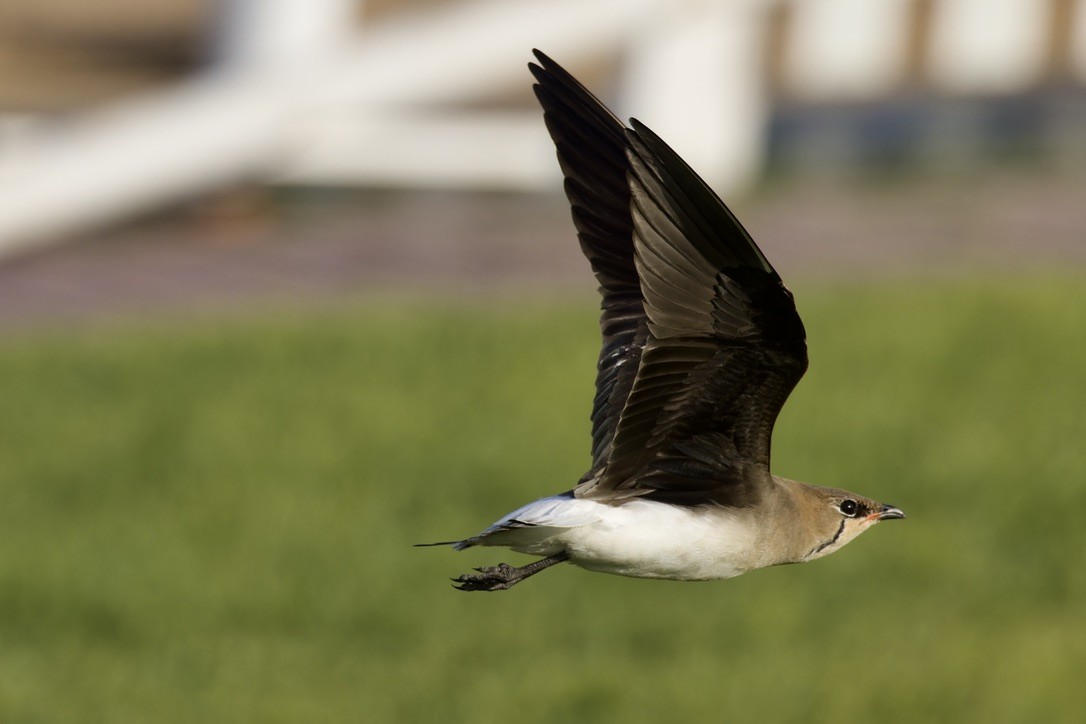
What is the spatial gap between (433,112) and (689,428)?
1300 cm

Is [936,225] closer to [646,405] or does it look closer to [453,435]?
[453,435]

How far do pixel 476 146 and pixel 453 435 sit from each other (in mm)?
3655

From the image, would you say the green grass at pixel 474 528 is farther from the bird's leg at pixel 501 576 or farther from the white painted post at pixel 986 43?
the bird's leg at pixel 501 576

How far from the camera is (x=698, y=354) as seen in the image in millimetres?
3656

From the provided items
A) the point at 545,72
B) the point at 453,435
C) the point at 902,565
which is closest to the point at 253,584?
the point at 453,435

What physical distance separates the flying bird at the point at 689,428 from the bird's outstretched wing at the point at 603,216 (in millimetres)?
14

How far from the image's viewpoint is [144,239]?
632 inches

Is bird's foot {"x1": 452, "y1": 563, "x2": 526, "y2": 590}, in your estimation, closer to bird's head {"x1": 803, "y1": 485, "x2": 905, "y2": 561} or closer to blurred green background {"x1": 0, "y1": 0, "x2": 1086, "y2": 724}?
bird's head {"x1": 803, "y1": 485, "x2": 905, "y2": 561}

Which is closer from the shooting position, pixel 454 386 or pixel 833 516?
pixel 833 516

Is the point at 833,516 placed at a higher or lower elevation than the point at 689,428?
lower

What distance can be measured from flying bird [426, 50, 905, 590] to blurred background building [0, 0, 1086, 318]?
9.11 metres

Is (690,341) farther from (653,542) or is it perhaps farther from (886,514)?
(886,514)

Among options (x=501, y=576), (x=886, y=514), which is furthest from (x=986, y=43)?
(x=501, y=576)

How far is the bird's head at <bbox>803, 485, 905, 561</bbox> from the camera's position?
151 inches
